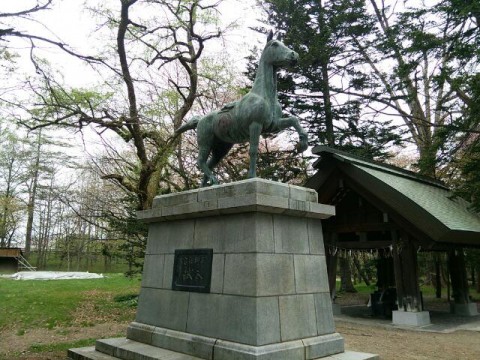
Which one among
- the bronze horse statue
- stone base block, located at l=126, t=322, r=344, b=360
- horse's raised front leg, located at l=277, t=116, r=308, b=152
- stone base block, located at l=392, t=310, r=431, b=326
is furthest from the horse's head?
stone base block, located at l=392, t=310, r=431, b=326

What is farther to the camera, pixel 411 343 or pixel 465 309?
pixel 465 309

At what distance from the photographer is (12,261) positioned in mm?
31156

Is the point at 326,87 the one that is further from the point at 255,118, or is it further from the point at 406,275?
the point at 255,118

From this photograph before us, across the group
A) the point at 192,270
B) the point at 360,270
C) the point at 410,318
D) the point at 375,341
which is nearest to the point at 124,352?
the point at 192,270

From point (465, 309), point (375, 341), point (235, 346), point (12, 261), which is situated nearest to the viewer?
point (235, 346)

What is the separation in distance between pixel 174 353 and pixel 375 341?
566 centimetres

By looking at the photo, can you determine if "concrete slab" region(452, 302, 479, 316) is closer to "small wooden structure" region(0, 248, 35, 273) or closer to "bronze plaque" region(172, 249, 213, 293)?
"bronze plaque" region(172, 249, 213, 293)

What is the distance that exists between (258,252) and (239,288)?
0.54m

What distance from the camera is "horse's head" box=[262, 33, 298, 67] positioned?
5.76 m

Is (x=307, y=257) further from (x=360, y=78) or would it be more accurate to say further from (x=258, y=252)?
(x=360, y=78)

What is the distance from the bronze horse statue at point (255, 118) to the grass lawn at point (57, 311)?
513 centimetres

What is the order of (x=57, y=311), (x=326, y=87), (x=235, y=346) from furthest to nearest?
(x=326, y=87), (x=57, y=311), (x=235, y=346)

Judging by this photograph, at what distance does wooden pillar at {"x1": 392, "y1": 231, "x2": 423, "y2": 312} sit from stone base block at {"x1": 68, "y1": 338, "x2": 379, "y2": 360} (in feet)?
21.9

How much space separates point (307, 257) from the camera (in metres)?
5.58
